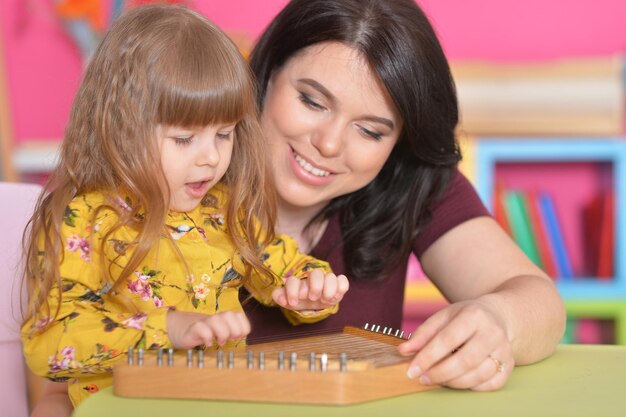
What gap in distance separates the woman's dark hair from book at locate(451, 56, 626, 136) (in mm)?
1408

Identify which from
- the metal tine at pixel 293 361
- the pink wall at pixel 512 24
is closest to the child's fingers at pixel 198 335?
the metal tine at pixel 293 361

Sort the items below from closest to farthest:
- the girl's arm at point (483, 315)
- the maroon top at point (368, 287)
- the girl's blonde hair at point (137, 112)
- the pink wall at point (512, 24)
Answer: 1. the girl's arm at point (483, 315)
2. the girl's blonde hair at point (137, 112)
3. the maroon top at point (368, 287)
4. the pink wall at point (512, 24)

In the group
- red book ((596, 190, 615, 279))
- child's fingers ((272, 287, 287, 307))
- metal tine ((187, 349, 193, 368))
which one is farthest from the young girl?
red book ((596, 190, 615, 279))

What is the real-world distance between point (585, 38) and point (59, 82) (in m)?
1.97

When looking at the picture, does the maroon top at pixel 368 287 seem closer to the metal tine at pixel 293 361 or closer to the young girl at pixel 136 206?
the young girl at pixel 136 206

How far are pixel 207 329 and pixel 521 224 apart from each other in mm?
2338

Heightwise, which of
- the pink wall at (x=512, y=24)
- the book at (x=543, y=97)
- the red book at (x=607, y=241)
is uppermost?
the pink wall at (x=512, y=24)

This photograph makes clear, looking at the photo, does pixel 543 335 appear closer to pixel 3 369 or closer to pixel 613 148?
pixel 3 369

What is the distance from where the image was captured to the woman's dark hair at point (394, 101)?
1666 millimetres

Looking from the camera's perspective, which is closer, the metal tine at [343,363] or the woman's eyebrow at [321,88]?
the metal tine at [343,363]

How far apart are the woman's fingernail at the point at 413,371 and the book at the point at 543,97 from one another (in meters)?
2.14

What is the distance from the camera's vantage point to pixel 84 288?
135 centimetres

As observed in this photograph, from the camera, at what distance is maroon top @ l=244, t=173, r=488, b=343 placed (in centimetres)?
179

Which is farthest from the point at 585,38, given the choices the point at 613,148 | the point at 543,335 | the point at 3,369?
the point at 3,369
